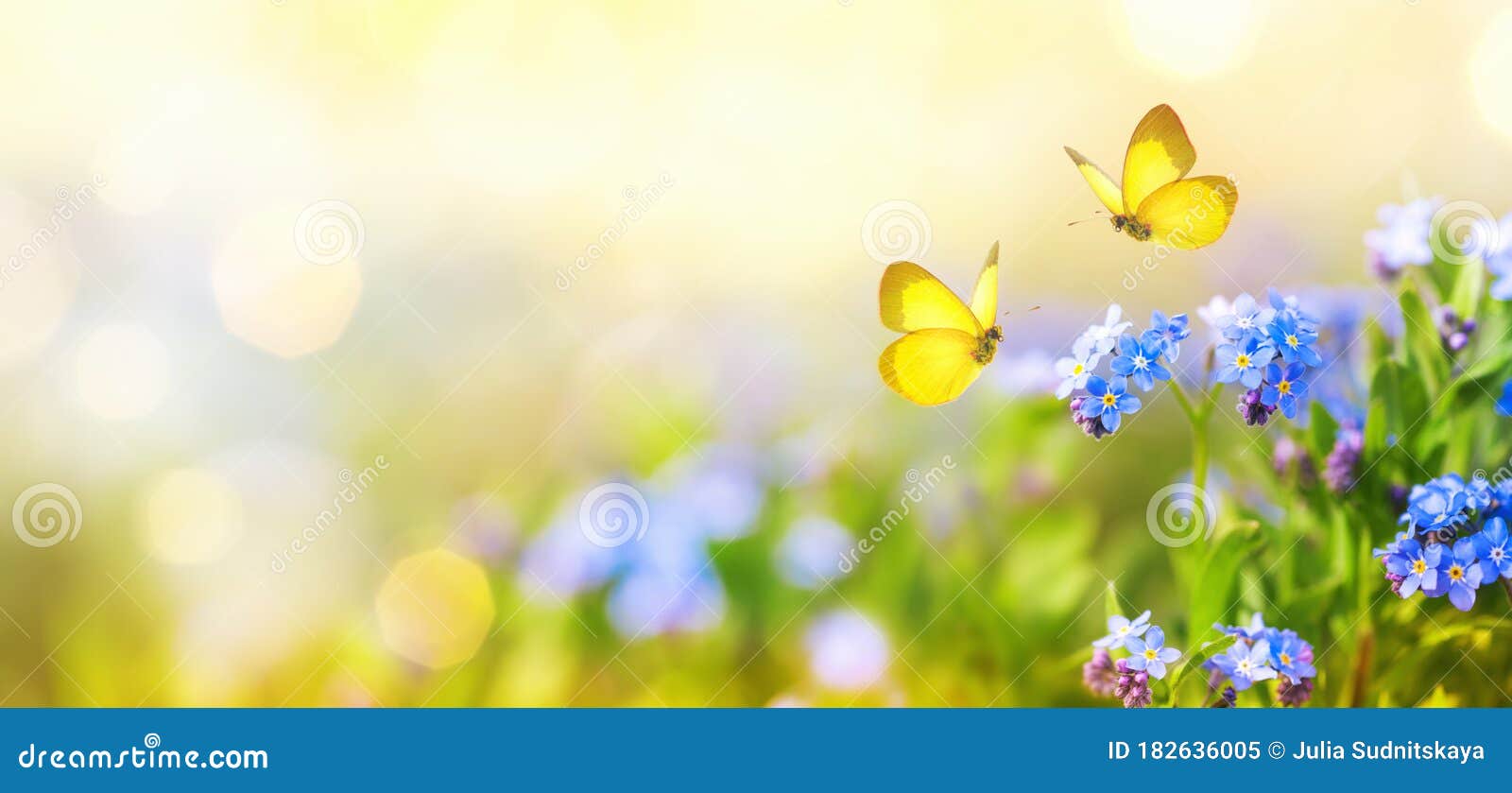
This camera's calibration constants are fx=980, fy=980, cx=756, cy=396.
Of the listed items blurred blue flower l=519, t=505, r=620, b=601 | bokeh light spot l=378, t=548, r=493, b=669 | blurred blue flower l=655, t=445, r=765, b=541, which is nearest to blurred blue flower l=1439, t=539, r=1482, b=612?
blurred blue flower l=655, t=445, r=765, b=541

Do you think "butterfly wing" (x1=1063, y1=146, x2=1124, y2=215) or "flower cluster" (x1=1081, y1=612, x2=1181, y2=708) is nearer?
"flower cluster" (x1=1081, y1=612, x2=1181, y2=708)

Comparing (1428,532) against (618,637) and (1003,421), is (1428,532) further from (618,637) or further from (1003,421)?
(618,637)

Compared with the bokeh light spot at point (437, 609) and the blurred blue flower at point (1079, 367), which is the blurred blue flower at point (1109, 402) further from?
the bokeh light spot at point (437, 609)

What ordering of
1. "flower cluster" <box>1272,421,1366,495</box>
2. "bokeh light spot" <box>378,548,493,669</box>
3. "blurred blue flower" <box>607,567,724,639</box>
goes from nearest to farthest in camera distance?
"flower cluster" <box>1272,421,1366,495</box>
"blurred blue flower" <box>607,567,724,639</box>
"bokeh light spot" <box>378,548,493,669</box>

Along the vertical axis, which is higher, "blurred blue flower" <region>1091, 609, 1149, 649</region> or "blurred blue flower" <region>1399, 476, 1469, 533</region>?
"blurred blue flower" <region>1399, 476, 1469, 533</region>

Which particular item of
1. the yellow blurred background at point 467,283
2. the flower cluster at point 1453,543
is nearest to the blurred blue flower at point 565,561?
the yellow blurred background at point 467,283

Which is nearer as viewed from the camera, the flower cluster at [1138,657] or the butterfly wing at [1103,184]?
the flower cluster at [1138,657]

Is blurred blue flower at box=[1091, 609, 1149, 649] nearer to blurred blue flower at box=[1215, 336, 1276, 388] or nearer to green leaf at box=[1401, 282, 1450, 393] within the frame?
blurred blue flower at box=[1215, 336, 1276, 388]
